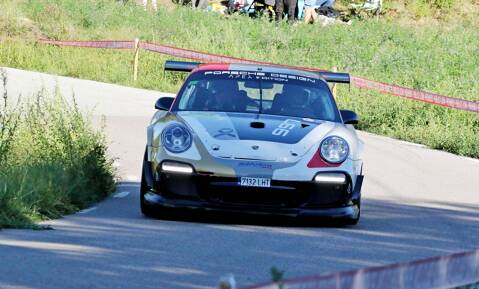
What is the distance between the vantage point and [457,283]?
20.2 ft

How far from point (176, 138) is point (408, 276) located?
21.2 feet

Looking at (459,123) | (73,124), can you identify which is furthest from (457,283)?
(459,123)

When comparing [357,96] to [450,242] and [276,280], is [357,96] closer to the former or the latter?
[450,242]

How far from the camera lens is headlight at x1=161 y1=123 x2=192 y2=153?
39.5 ft

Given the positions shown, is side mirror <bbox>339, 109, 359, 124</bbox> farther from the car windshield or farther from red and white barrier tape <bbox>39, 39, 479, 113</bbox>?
red and white barrier tape <bbox>39, 39, 479, 113</bbox>

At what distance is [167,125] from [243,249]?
2.21 metres

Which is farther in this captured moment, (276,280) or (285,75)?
(285,75)

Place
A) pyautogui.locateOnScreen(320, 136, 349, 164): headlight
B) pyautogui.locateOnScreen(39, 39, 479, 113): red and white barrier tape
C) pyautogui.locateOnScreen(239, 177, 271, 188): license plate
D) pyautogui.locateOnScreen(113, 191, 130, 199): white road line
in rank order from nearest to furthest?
1. pyautogui.locateOnScreen(239, 177, 271, 188): license plate
2. pyautogui.locateOnScreen(320, 136, 349, 164): headlight
3. pyautogui.locateOnScreen(113, 191, 130, 199): white road line
4. pyautogui.locateOnScreen(39, 39, 479, 113): red and white barrier tape

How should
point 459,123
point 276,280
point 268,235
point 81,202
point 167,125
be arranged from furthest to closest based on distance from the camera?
point 459,123 < point 81,202 < point 167,125 < point 268,235 < point 276,280

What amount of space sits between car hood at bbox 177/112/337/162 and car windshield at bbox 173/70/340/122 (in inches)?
13.0

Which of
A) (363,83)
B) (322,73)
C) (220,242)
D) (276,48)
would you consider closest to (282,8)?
(276,48)

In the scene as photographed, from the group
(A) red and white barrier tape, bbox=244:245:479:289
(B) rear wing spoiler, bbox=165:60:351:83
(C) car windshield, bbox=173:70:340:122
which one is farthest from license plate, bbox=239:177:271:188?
(A) red and white barrier tape, bbox=244:245:479:289

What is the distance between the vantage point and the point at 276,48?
35250mm

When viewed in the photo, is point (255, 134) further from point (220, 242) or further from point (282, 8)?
point (282, 8)
